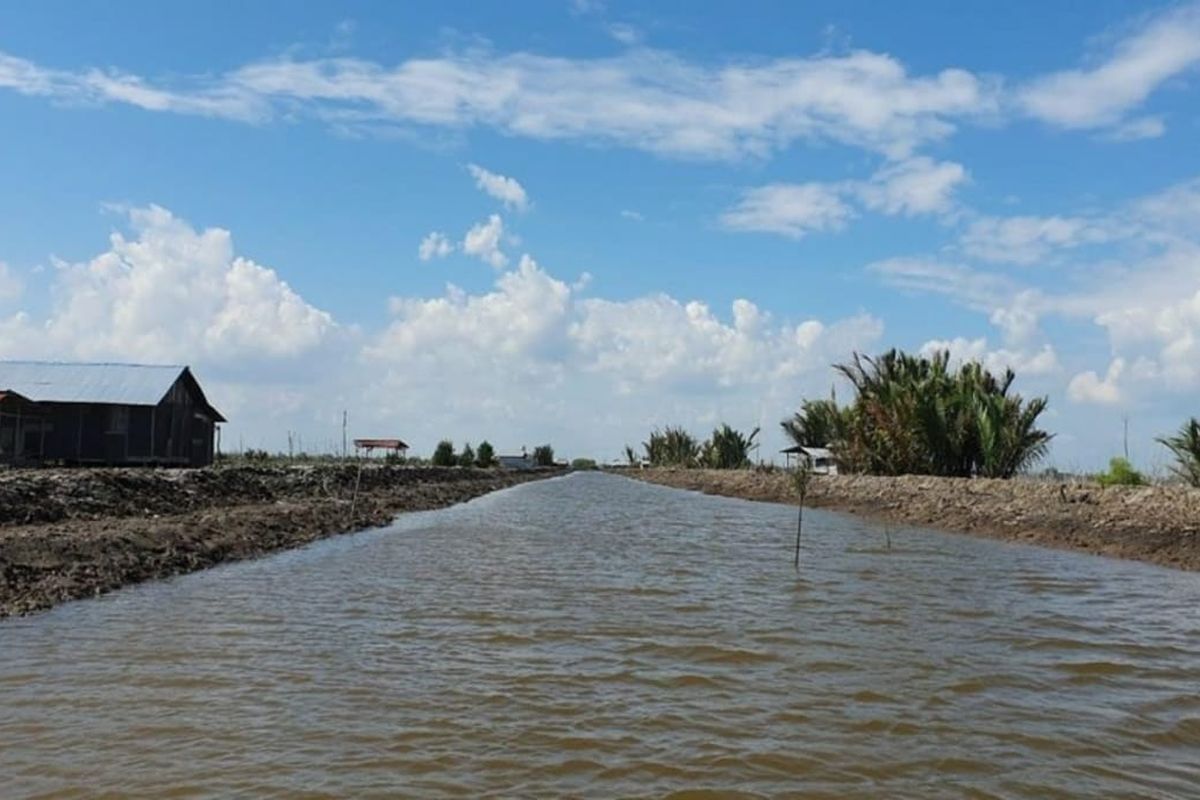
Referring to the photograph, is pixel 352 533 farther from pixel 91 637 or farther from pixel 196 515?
pixel 91 637

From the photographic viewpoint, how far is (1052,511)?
60.7 feet

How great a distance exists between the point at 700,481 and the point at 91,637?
49.2 m

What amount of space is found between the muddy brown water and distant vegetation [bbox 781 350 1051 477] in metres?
15.8

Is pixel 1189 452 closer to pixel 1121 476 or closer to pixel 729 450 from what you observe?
pixel 1121 476

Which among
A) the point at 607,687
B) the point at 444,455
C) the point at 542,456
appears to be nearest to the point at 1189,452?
the point at 607,687

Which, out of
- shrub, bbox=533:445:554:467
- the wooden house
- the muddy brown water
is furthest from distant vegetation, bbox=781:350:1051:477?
shrub, bbox=533:445:554:467

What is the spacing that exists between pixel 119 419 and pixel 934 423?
2774cm

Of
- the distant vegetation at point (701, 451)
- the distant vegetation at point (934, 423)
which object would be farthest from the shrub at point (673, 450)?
the distant vegetation at point (934, 423)

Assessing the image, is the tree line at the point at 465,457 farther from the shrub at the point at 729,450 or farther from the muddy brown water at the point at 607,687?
the muddy brown water at the point at 607,687

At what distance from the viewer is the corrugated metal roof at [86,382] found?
31.1m

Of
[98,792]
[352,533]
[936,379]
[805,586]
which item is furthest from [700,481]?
[98,792]

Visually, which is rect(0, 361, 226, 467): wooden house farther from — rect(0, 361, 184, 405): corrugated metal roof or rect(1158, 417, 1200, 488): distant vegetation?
rect(1158, 417, 1200, 488): distant vegetation

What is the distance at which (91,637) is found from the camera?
7660mm

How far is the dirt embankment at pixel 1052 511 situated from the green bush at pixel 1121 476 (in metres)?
1.59
